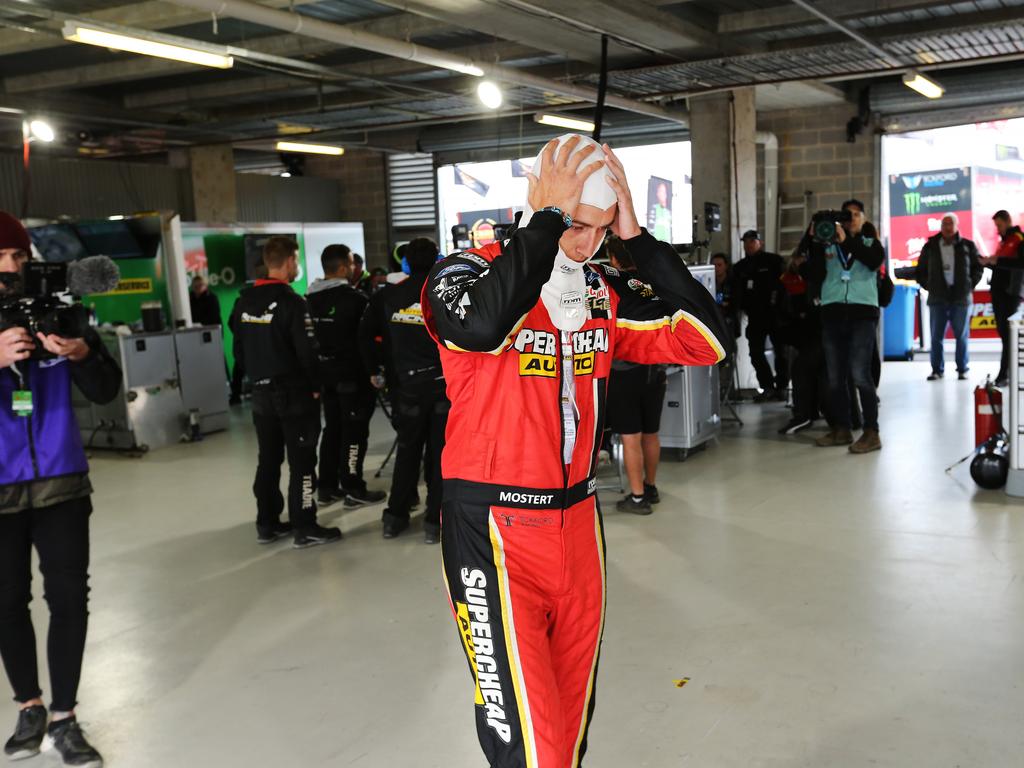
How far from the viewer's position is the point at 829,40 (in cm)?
962

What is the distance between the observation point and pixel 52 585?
3.00 metres

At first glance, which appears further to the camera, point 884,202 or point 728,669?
point 884,202

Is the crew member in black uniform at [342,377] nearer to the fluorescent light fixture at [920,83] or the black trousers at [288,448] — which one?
the black trousers at [288,448]

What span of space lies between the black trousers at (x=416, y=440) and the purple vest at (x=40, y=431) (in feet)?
7.93

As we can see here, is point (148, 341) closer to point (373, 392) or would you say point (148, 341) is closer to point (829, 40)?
point (373, 392)

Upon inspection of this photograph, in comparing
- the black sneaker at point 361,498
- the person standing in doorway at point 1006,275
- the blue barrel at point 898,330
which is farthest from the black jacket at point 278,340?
the blue barrel at point 898,330

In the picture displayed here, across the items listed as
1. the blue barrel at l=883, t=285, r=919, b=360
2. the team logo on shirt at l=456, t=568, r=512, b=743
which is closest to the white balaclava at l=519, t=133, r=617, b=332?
the team logo on shirt at l=456, t=568, r=512, b=743

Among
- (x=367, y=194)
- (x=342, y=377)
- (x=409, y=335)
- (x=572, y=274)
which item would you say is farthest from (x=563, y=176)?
(x=367, y=194)

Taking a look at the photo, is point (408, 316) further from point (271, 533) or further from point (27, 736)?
point (27, 736)

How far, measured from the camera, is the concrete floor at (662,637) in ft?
10.0

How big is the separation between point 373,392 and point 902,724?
4.12m

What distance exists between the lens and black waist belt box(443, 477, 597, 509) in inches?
72.3

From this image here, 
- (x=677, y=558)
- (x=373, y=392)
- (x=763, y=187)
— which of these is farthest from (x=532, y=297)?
(x=763, y=187)

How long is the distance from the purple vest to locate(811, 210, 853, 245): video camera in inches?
209
